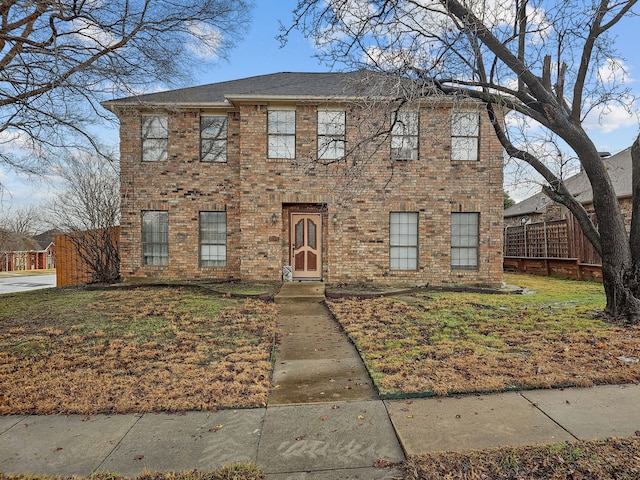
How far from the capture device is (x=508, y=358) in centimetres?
436

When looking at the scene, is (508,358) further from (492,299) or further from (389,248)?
(389,248)

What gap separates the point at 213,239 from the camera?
36.6 ft

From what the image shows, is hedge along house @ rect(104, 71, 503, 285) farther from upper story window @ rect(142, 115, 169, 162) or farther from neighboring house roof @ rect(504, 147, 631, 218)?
neighboring house roof @ rect(504, 147, 631, 218)

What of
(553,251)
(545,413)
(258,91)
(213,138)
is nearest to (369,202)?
(258,91)

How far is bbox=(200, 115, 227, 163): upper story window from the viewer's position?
1110 cm

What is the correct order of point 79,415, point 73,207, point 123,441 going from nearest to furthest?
point 123,441, point 79,415, point 73,207

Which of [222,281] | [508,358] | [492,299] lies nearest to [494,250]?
[492,299]

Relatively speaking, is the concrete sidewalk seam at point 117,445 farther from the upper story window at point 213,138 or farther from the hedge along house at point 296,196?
the upper story window at point 213,138

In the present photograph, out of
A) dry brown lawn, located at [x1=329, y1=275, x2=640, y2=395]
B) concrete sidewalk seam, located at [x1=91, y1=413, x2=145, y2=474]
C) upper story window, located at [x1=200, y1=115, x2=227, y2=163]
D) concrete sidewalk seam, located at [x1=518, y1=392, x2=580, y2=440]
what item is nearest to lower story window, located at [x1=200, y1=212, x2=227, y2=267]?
upper story window, located at [x1=200, y1=115, x2=227, y2=163]

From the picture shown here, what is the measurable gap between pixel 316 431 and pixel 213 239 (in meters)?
8.99

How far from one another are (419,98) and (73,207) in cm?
1091

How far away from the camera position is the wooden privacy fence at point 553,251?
39.3 feet

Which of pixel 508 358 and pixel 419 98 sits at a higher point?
pixel 419 98

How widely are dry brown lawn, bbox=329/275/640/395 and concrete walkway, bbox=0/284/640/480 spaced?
0.87ft
